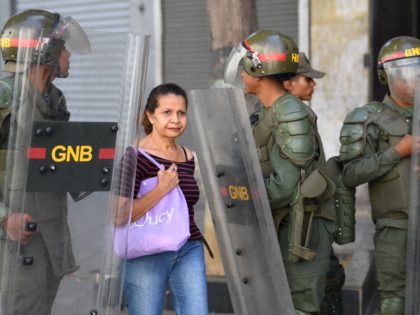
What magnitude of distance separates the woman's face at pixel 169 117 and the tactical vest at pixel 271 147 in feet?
1.50

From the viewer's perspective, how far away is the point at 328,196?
3770 millimetres

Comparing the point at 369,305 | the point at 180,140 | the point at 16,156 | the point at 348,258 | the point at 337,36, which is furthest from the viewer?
the point at 180,140

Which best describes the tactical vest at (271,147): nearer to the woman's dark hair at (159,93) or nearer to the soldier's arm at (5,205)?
the woman's dark hair at (159,93)

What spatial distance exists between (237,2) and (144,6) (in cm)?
418

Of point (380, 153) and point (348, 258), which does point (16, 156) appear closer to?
point (380, 153)

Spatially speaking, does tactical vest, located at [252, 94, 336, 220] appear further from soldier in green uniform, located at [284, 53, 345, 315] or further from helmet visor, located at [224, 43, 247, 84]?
soldier in green uniform, located at [284, 53, 345, 315]

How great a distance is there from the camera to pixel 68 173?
106 inches

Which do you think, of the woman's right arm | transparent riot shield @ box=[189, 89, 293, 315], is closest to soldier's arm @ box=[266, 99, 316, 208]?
transparent riot shield @ box=[189, 89, 293, 315]

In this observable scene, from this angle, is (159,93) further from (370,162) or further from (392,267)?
(392,267)

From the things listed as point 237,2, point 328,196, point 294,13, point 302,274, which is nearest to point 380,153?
point 328,196

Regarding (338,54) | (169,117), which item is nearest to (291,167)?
(169,117)

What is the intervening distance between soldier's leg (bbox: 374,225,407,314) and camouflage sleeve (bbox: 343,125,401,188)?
0.97 feet

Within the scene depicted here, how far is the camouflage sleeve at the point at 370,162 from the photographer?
391cm

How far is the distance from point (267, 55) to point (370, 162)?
756mm
